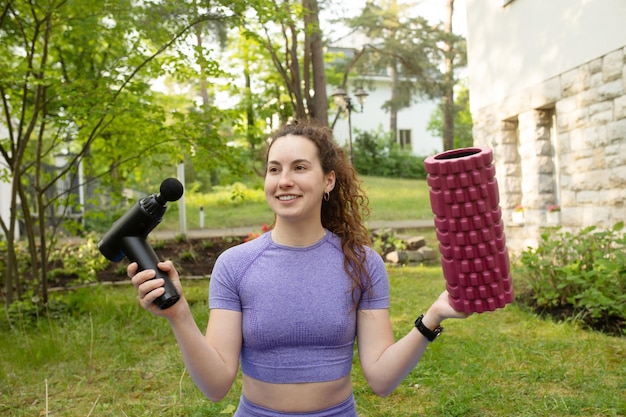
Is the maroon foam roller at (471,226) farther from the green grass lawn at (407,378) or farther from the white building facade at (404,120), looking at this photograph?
the white building facade at (404,120)

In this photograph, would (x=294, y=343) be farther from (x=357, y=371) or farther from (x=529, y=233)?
(x=529, y=233)

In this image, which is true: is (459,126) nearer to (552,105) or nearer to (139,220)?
(552,105)

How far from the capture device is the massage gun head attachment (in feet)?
4.80

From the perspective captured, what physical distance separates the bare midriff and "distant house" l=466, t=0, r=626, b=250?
538 cm

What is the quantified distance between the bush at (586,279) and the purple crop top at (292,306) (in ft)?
11.5

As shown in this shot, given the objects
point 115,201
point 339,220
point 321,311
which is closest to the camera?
point 321,311

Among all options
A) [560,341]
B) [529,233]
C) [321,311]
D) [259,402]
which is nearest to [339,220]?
[321,311]

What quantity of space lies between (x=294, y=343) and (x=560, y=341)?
3231 millimetres

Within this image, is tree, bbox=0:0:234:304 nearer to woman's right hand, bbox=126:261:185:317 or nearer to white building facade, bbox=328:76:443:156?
woman's right hand, bbox=126:261:185:317

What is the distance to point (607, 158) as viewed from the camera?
645cm

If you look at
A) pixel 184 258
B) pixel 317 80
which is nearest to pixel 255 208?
pixel 317 80

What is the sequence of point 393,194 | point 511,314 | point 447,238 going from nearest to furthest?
point 447,238, point 511,314, point 393,194

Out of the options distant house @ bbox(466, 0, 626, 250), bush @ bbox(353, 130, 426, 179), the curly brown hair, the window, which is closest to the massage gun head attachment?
the curly brown hair

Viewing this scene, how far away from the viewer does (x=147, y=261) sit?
1459 millimetres
